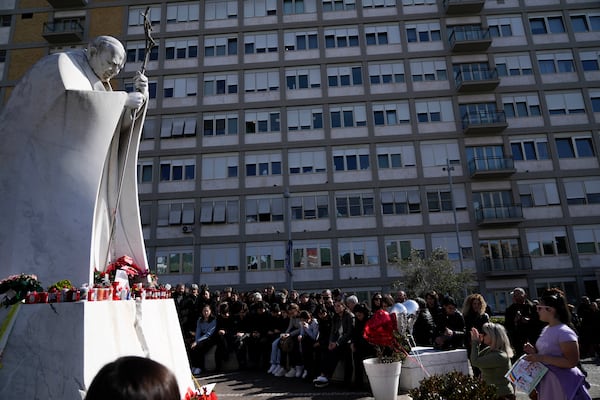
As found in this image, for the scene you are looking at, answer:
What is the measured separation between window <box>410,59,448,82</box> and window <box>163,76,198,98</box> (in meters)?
16.9

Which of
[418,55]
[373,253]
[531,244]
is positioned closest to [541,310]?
[373,253]

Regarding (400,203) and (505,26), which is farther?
(505,26)

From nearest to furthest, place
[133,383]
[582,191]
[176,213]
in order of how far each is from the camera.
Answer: [133,383] → [582,191] → [176,213]

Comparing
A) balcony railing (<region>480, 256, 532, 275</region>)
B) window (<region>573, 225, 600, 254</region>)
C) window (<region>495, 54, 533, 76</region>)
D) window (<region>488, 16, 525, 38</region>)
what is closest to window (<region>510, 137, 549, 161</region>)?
window (<region>495, 54, 533, 76</region>)

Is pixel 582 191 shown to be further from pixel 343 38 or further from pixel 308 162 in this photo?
pixel 343 38

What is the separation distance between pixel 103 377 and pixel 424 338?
8584 millimetres

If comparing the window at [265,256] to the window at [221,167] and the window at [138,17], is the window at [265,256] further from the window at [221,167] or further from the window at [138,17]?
the window at [138,17]

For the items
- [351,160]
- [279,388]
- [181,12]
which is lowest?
[279,388]

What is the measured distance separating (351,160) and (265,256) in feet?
30.6

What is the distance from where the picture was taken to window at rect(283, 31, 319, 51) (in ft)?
108

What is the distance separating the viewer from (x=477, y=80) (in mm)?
30656

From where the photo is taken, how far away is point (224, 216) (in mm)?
29938

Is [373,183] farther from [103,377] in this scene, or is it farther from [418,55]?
[103,377]

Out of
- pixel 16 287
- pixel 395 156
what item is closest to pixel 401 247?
pixel 395 156
